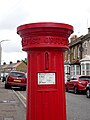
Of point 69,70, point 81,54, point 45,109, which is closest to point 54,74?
point 45,109

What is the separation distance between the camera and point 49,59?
11.9ft

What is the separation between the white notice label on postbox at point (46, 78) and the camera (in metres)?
3.62

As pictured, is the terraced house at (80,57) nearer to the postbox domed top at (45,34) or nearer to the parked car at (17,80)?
the parked car at (17,80)

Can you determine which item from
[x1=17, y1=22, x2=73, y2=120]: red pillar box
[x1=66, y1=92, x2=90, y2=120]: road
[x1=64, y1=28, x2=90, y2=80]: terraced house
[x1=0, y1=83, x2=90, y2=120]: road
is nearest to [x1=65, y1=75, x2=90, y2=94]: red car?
[x1=0, y1=83, x2=90, y2=120]: road

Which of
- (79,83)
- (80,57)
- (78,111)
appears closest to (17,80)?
(79,83)

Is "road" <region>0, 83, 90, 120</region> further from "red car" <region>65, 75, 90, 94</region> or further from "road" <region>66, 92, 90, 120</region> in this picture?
"red car" <region>65, 75, 90, 94</region>

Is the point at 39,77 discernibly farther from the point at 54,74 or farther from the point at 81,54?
the point at 81,54

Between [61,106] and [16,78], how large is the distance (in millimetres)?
22912

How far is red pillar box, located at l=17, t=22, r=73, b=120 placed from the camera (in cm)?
354

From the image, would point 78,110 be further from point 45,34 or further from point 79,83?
point 79,83

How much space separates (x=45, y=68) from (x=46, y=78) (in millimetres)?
112

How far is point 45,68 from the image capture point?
362cm

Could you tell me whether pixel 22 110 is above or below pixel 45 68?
below

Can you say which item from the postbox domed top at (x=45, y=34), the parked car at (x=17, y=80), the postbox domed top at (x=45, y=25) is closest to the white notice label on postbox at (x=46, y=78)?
the postbox domed top at (x=45, y=34)
